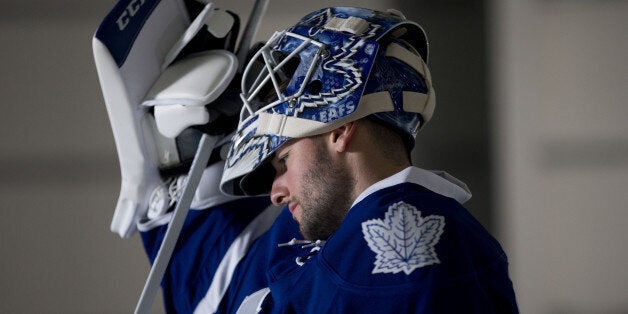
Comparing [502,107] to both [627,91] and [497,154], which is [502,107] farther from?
[627,91]

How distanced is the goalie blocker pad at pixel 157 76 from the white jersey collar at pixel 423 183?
426 millimetres

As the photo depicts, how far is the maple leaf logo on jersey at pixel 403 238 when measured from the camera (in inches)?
43.9

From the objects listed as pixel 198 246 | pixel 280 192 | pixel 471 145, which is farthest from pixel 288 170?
pixel 471 145

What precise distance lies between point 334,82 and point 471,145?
1566mm

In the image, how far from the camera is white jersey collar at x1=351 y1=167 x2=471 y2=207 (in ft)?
4.07

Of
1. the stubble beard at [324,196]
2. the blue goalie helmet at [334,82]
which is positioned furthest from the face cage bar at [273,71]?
the stubble beard at [324,196]

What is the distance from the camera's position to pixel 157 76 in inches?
64.9

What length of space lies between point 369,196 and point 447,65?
5.30ft

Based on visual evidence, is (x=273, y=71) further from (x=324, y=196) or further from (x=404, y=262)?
(x=404, y=262)

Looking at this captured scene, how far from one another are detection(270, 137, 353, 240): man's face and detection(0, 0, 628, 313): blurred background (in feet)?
4.40

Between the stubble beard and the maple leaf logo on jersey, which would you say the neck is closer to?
the stubble beard

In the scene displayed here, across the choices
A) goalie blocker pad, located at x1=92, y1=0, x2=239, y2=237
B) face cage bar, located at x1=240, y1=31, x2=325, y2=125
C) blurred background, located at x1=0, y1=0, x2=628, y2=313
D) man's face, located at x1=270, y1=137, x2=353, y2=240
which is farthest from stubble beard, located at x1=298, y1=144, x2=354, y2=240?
blurred background, located at x1=0, y1=0, x2=628, y2=313

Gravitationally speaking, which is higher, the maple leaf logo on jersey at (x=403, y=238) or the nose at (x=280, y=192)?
the maple leaf logo on jersey at (x=403, y=238)

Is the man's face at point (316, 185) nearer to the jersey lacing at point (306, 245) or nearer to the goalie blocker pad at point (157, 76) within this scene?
the jersey lacing at point (306, 245)
